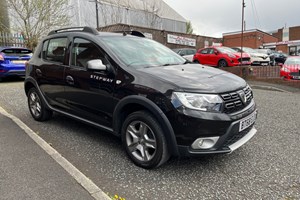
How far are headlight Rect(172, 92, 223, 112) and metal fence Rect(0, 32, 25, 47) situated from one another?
17.2 m

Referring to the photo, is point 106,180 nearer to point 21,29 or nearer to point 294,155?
point 294,155

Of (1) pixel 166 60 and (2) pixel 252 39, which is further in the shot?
(2) pixel 252 39

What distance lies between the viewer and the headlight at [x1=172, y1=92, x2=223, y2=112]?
2.73 metres

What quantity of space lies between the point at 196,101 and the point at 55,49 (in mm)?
2946

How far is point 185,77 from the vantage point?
3018 millimetres

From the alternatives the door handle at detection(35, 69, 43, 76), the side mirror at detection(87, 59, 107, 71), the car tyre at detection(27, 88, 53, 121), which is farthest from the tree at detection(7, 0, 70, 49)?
the side mirror at detection(87, 59, 107, 71)

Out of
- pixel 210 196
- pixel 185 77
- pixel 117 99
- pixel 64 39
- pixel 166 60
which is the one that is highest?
pixel 64 39

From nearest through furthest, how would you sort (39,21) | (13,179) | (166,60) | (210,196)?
A: (210,196) < (13,179) < (166,60) < (39,21)

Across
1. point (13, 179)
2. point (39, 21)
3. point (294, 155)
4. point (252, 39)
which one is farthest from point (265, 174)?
point (252, 39)

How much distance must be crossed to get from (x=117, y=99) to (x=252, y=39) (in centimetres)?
3837

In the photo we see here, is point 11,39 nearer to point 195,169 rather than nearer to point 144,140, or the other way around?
point 144,140

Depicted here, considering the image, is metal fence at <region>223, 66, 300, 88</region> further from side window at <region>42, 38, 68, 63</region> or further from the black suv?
side window at <region>42, 38, 68, 63</region>

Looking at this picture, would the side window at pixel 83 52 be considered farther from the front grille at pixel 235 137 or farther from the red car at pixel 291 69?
the red car at pixel 291 69

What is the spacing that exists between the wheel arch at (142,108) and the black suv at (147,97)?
0.4 inches
